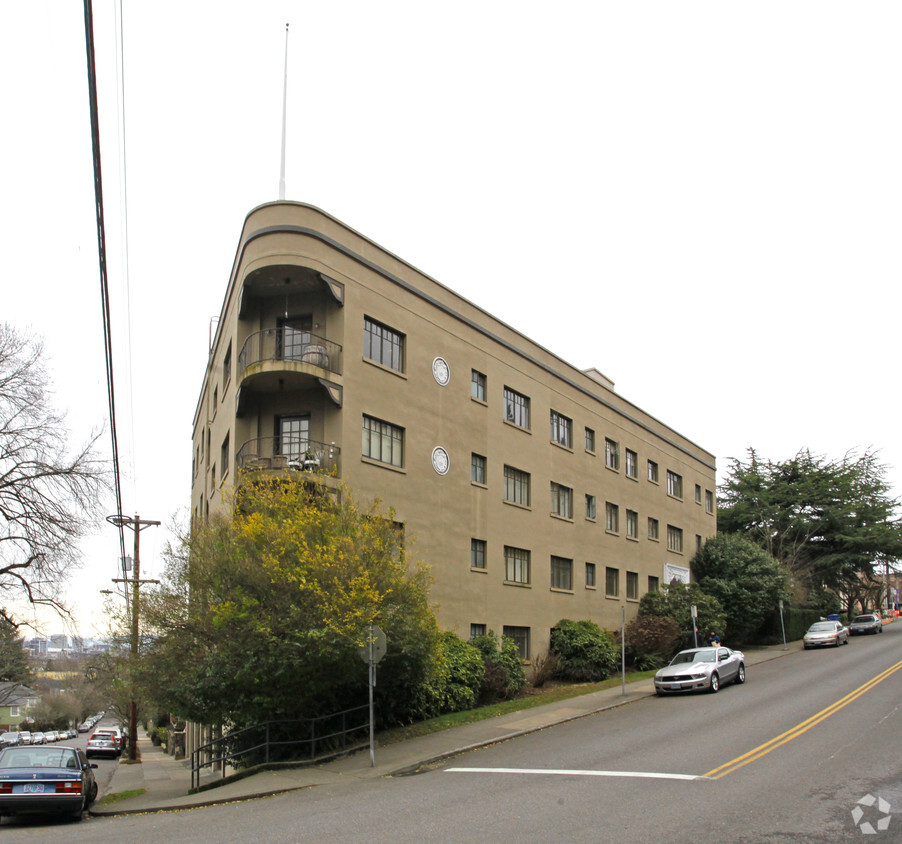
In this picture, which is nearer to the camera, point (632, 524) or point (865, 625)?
point (632, 524)

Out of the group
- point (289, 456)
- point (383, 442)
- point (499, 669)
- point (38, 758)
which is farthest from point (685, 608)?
point (38, 758)

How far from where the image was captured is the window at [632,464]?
41031 mm

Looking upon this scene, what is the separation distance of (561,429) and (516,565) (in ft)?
23.0

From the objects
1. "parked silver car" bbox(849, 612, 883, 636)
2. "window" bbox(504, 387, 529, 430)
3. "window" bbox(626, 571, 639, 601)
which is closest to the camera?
"window" bbox(504, 387, 529, 430)

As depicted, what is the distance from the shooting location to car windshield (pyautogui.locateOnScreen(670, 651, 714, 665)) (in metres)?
26.8

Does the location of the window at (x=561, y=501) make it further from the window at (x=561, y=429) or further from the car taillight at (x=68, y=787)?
the car taillight at (x=68, y=787)

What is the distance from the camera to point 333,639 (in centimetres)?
1630

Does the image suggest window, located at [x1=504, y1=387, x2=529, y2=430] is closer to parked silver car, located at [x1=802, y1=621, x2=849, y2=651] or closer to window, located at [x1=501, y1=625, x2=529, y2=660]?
window, located at [x1=501, y1=625, x2=529, y2=660]

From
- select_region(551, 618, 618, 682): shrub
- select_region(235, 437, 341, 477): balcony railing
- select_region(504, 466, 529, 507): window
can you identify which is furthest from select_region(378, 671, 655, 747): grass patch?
select_region(504, 466, 529, 507): window

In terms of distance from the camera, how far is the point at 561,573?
3391 centimetres

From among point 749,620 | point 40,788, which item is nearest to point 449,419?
point 40,788

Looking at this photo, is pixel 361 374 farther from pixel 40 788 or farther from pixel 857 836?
pixel 857 836

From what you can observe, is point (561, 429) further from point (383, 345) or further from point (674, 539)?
point (674, 539)

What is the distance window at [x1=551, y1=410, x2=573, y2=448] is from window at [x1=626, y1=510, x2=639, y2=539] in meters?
6.55
